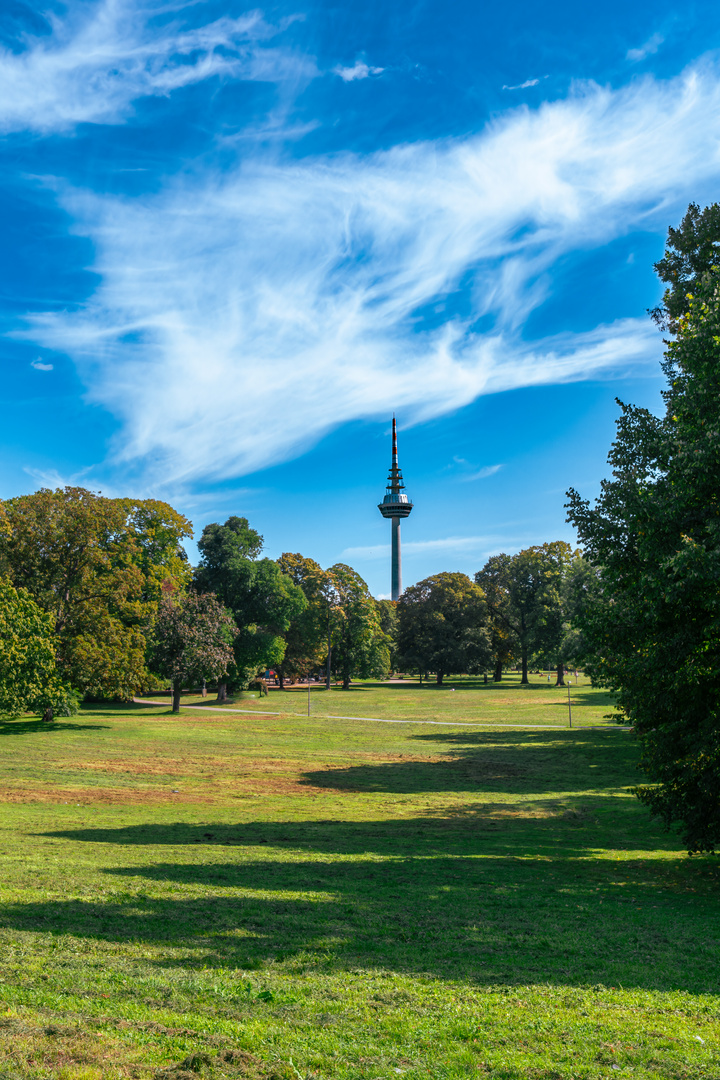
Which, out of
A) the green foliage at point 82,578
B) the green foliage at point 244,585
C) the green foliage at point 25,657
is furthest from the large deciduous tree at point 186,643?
the green foliage at point 244,585

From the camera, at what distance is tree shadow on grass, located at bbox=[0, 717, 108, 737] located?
129 feet

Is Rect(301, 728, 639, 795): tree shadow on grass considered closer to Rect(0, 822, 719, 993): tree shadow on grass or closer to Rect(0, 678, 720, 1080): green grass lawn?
Rect(0, 678, 720, 1080): green grass lawn

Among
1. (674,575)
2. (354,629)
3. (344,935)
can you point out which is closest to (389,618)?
(354,629)

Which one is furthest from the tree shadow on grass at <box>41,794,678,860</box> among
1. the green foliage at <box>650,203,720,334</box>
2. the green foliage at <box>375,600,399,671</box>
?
the green foliage at <box>375,600,399,671</box>

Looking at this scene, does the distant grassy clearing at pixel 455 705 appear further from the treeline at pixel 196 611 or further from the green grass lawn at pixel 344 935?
the green grass lawn at pixel 344 935

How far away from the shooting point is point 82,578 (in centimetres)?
4400

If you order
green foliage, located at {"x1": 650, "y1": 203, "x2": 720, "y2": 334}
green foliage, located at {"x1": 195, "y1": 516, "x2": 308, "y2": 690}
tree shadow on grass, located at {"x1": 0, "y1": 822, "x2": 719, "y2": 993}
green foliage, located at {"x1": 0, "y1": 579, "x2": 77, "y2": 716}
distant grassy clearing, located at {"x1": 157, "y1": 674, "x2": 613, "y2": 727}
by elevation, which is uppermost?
Result: green foliage, located at {"x1": 650, "y1": 203, "x2": 720, "y2": 334}

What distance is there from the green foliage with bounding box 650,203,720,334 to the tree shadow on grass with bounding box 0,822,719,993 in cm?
1578

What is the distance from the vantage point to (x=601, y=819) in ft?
69.9

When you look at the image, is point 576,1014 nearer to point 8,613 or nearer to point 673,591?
point 673,591

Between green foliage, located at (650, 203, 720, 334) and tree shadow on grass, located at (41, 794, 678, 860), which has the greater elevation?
green foliage, located at (650, 203, 720, 334)

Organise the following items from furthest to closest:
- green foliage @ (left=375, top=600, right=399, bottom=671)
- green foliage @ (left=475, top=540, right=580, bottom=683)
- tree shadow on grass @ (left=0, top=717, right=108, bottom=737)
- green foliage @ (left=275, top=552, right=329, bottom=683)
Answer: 1. green foliage @ (left=375, top=600, right=399, bottom=671)
2. green foliage @ (left=475, top=540, right=580, bottom=683)
3. green foliage @ (left=275, top=552, right=329, bottom=683)
4. tree shadow on grass @ (left=0, top=717, right=108, bottom=737)

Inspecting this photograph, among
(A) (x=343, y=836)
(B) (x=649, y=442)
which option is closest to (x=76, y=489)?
(A) (x=343, y=836)

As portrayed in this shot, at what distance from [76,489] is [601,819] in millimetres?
36483
